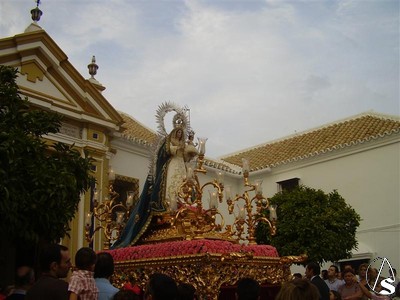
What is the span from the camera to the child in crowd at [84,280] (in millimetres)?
3707

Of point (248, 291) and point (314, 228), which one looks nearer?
point (248, 291)

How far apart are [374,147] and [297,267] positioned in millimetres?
4289

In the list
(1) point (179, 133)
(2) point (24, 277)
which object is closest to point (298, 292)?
(2) point (24, 277)

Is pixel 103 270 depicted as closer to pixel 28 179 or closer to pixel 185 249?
pixel 185 249

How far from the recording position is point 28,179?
630 cm

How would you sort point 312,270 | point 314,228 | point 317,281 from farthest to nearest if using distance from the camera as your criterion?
point 314,228 → point 312,270 → point 317,281

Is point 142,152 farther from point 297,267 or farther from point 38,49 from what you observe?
point 297,267

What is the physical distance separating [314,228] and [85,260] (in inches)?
375

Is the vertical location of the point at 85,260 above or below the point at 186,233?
below

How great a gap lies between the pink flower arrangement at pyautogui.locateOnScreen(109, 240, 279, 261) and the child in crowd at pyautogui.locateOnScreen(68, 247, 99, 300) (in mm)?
2297

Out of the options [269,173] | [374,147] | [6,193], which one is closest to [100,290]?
[6,193]

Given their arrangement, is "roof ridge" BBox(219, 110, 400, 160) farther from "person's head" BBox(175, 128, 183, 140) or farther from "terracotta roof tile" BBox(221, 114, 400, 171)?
"person's head" BBox(175, 128, 183, 140)

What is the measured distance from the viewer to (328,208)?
1299 centimetres

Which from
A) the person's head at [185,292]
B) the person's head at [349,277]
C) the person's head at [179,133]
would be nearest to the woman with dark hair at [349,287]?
the person's head at [349,277]
